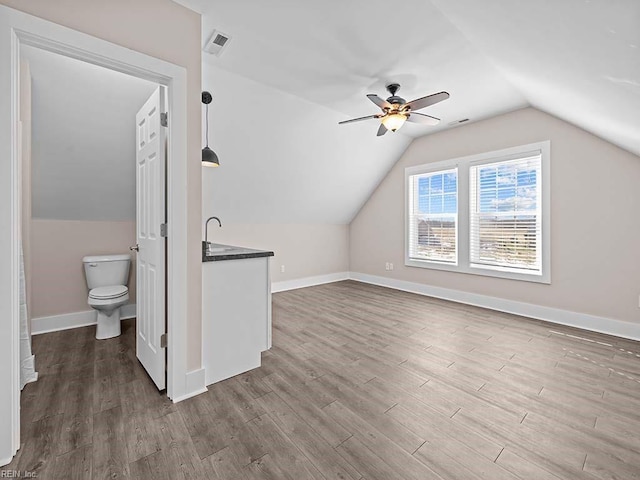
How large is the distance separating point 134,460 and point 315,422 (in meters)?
0.95

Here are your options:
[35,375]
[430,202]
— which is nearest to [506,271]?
[430,202]

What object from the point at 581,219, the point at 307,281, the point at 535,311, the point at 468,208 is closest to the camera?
the point at 581,219

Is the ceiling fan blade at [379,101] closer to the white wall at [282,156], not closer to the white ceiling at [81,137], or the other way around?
the white wall at [282,156]

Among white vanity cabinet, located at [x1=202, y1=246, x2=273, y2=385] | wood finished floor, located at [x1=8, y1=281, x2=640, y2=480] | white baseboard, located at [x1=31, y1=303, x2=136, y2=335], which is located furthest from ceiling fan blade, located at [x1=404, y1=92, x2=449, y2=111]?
white baseboard, located at [x1=31, y1=303, x2=136, y2=335]

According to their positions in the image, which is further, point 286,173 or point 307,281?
point 307,281

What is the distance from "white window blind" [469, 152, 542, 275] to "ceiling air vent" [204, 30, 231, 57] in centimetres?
373

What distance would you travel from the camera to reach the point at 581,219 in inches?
137

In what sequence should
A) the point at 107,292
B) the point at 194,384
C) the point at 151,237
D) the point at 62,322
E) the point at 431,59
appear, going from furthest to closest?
the point at 62,322 → the point at 107,292 → the point at 431,59 → the point at 151,237 → the point at 194,384

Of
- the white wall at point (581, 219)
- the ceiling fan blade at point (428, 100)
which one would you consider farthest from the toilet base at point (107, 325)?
the white wall at point (581, 219)

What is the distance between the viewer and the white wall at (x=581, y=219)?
3.18 meters

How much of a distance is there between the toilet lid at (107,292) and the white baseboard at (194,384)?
5.03 feet

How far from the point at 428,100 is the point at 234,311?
→ 104 inches

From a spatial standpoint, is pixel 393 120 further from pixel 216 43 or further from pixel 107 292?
pixel 107 292

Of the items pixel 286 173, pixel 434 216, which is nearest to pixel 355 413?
pixel 286 173
